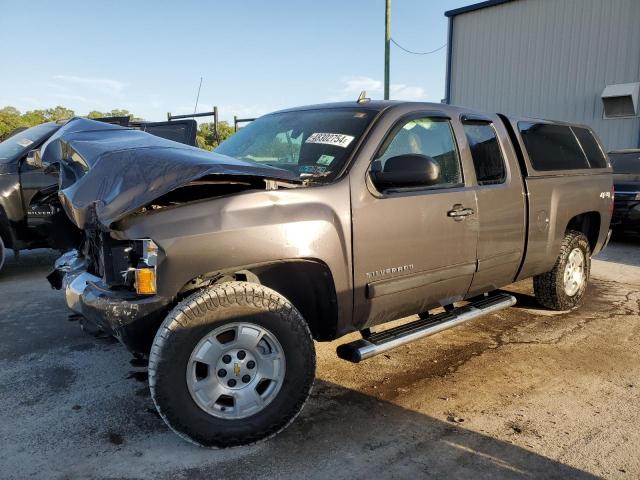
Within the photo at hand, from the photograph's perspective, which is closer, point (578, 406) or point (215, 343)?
point (215, 343)

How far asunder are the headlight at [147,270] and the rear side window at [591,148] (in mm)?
4623

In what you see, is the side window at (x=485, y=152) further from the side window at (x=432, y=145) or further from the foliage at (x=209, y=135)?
the foliage at (x=209, y=135)

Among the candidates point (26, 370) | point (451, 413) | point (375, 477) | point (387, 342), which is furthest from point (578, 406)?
point (26, 370)

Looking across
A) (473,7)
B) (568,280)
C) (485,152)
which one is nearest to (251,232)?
(485,152)

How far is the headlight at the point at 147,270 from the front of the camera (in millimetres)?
2525

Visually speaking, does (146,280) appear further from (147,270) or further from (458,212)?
(458,212)

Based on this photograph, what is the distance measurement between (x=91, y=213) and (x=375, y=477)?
1.94 metres

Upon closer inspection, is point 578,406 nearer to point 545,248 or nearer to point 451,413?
point 451,413

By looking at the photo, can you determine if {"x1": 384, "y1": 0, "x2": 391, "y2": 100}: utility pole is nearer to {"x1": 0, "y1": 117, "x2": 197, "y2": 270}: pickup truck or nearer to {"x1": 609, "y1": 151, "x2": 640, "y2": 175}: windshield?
{"x1": 609, "y1": 151, "x2": 640, "y2": 175}: windshield

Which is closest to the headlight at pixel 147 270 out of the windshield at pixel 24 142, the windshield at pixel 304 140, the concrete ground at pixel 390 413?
the concrete ground at pixel 390 413

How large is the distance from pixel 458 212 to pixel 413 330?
2.87 ft

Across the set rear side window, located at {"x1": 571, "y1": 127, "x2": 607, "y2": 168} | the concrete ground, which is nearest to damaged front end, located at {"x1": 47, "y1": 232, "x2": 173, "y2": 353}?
the concrete ground

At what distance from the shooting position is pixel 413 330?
138 inches

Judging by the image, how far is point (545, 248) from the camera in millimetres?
4586
